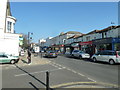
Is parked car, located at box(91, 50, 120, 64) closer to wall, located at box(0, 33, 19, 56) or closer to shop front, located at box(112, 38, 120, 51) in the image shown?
shop front, located at box(112, 38, 120, 51)

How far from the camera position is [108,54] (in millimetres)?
15352

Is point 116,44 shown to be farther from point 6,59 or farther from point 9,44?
point 6,59

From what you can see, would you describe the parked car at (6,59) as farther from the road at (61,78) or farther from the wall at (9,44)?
the road at (61,78)

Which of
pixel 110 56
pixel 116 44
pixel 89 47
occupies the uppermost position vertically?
pixel 116 44

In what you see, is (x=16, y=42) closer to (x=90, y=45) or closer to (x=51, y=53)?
(x=51, y=53)

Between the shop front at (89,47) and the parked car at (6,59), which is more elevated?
the shop front at (89,47)

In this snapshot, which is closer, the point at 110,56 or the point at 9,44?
the point at 110,56

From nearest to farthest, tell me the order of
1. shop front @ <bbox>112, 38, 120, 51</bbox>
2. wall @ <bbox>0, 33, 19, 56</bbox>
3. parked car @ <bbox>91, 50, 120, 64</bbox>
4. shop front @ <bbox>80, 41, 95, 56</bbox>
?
1. parked car @ <bbox>91, 50, 120, 64</bbox>
2. wall @ <bbox>0, 33, 19, 56</bbox>
3. shop front @ <bbox>112, 38, 120, 51</bbox>
4. shop front @ <bbox>80, 41, 95, 56</bbox>

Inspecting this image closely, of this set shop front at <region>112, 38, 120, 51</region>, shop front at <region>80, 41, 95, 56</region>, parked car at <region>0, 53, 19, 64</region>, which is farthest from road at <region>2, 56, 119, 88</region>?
shop front at <region>80, 41, 95, 56</region>

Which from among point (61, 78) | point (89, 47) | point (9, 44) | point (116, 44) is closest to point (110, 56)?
point (61, 78)

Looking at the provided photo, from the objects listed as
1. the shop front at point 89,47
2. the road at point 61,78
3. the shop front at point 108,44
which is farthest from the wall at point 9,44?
the shop front at point 89,47

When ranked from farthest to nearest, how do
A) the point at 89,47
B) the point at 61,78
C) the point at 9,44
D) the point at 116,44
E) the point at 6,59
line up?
the point at 89,47, the point at 116,44, the point at 9,44, the point at 6,59, the point at 61,78

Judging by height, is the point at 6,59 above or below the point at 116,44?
below

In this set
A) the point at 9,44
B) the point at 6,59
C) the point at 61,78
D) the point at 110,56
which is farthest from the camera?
the point at 9,44
